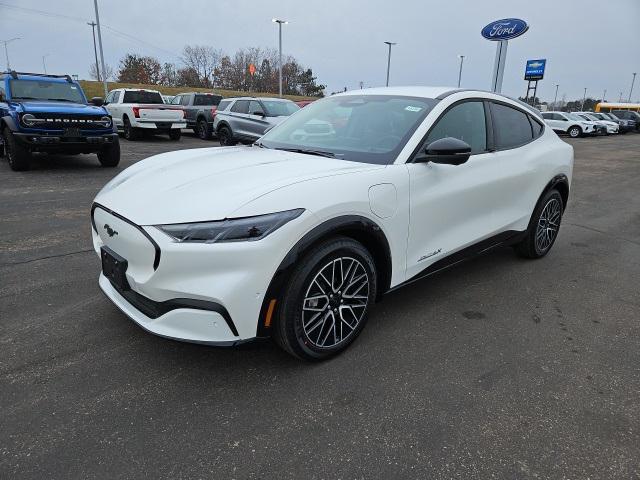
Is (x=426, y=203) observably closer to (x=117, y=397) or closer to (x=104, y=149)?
(x=117, y=397)

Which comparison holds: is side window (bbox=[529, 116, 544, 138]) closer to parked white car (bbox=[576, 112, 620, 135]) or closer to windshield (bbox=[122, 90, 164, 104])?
windshield (bbox=[122, 90, 164, 104])

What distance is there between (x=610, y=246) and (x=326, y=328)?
14.7 feet

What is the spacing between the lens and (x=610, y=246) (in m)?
5.50

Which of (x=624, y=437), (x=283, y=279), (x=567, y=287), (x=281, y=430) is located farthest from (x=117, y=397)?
(x=567, y=287)

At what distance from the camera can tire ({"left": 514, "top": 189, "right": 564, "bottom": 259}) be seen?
4.47 metres

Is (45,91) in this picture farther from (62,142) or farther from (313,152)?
(313,152)

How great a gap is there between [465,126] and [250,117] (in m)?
10.7

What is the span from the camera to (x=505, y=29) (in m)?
21.6

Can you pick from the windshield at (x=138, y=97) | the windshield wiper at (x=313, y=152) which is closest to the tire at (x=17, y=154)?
the windshield wiper at (x=313, y=152)

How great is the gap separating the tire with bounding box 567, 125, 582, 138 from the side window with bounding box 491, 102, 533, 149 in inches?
1193

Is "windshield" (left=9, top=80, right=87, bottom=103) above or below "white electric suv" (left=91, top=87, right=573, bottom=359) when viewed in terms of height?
above

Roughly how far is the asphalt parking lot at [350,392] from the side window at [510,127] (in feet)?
4.21

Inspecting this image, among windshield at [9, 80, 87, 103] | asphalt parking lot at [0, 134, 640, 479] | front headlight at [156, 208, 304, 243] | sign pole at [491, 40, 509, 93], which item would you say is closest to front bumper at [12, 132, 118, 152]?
windshield at [9, 80, 87, 103]

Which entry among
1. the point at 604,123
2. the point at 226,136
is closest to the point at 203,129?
the point at 226,136
